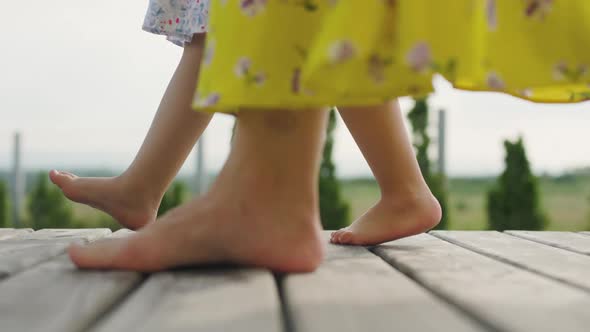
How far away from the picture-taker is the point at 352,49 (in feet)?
2.28

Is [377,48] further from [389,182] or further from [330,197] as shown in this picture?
[330,197]

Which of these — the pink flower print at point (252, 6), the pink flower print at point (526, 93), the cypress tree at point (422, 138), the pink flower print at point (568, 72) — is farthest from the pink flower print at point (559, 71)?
the cypress tree at point (422, 138)

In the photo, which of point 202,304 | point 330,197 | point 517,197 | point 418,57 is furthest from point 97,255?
point 517,197

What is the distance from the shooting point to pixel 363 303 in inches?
27.6

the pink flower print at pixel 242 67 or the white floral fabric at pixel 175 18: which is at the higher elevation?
the white floral fabric at pixel 175 18

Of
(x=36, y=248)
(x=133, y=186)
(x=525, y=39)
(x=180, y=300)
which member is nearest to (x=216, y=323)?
(x=180, y=300)

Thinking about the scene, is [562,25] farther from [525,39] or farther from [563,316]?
[563,316]

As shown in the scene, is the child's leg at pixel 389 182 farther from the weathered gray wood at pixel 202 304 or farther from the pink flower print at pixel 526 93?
the weathered gray wood at pixel 202 304

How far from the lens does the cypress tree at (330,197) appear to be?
14.5 feet

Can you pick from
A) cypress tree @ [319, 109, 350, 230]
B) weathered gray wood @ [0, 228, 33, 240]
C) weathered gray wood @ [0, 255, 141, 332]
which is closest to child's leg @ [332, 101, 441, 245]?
weathered gray wood @ [0, 255, 141, 332]

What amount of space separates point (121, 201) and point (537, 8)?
0.92 meters

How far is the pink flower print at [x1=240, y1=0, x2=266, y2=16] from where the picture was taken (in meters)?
0.78

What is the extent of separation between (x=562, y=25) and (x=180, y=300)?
0.62m

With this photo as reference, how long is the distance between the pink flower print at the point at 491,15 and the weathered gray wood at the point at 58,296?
0.59m
